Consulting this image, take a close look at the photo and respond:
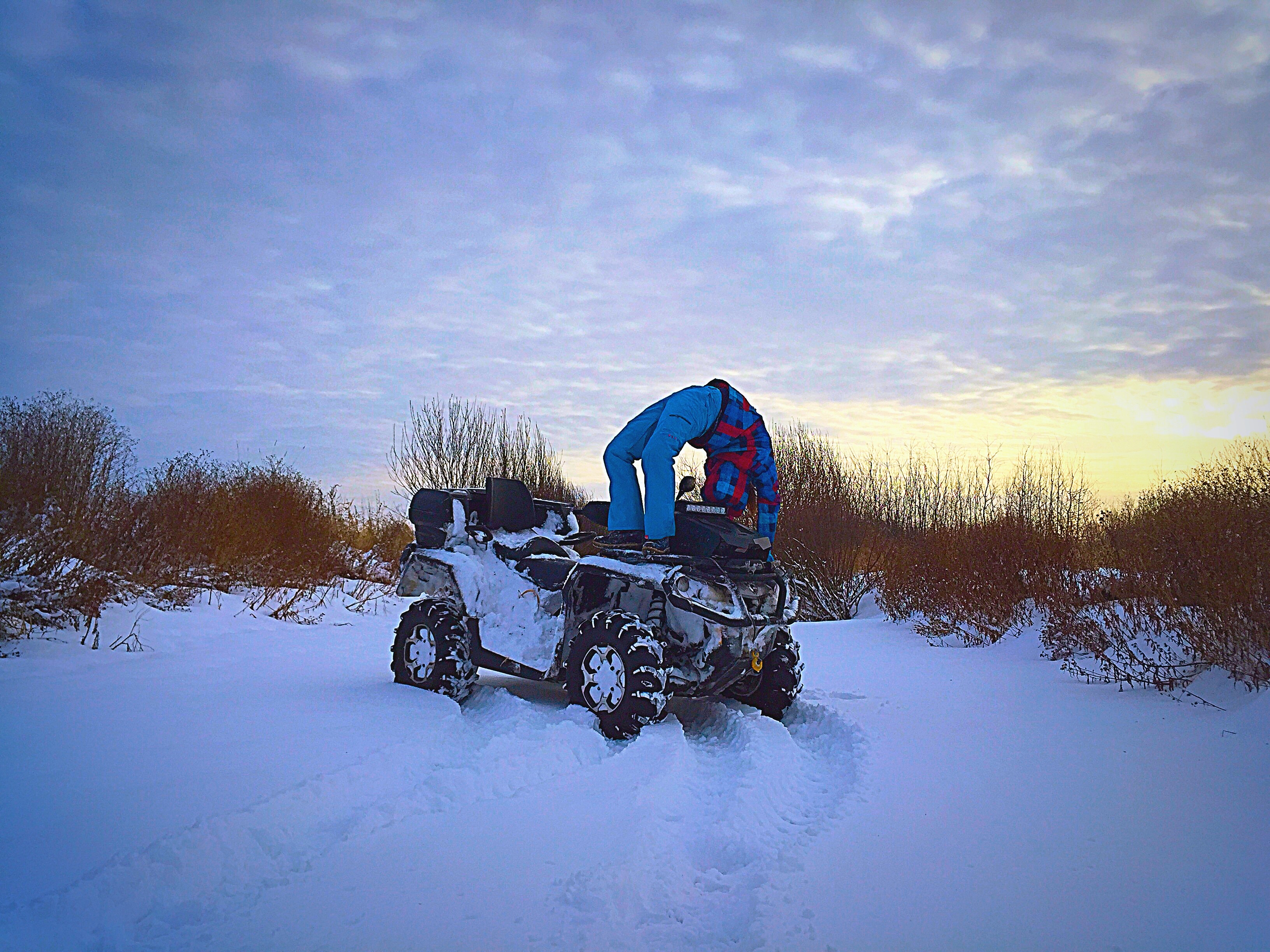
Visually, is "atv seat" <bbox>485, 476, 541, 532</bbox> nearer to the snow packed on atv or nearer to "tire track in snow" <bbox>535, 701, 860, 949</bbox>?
the snow packed on atv

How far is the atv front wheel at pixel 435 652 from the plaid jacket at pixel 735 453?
6.74 ft

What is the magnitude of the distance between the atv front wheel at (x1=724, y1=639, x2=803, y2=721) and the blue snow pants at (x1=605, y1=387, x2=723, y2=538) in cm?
121

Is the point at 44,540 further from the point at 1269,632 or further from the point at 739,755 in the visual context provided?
the point at 1269,632

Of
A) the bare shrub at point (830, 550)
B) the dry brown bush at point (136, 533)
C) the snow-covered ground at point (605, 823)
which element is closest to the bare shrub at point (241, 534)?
the dry brown bush at point (136, 533)

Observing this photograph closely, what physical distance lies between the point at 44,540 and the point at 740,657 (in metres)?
5.82

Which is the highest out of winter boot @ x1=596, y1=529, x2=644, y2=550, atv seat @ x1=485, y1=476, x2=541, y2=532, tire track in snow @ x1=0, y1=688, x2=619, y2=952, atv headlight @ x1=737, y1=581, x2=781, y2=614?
atv seat @ x1=485, y1=476, x2=541, y2=532

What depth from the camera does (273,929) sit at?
2572 millimetres

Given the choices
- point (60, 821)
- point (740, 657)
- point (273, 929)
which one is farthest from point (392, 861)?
point (740, 657)

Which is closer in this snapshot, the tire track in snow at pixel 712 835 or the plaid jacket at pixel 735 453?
the tire track in snow at pixel 712 835

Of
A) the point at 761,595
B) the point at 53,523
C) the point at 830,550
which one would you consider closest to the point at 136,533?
the point at 53,523

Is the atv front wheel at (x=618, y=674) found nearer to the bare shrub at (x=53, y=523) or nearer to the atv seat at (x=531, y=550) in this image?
the atv seat at (x=531, y=550)

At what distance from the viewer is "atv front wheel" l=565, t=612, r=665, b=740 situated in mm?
4930

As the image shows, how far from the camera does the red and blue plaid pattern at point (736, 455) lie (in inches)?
236

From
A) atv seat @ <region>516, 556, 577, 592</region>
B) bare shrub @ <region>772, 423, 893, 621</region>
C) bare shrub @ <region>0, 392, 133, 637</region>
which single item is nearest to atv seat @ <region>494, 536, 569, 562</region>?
atv seat @ <region>516, 556, 577, 592</region>
